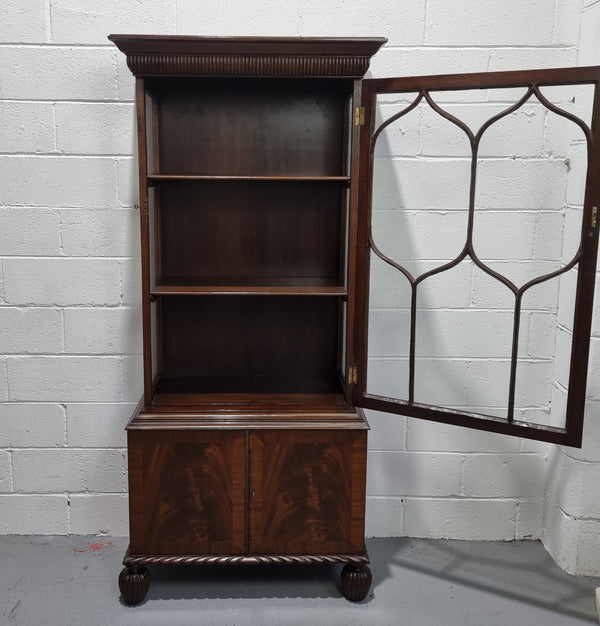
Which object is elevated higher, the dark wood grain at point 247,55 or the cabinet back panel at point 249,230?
the dark wood grain at point 247,55

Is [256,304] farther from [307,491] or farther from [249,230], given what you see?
[307,491]

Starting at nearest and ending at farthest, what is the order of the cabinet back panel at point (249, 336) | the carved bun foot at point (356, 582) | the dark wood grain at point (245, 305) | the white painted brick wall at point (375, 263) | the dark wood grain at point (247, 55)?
the dark wood grain at point (247, 55), the dark wood grain at point (245, 305), the carved bun foot at point (356, 582), the white painted brick wall at point (375, 263), the cabinet back panel at point (249, 336)

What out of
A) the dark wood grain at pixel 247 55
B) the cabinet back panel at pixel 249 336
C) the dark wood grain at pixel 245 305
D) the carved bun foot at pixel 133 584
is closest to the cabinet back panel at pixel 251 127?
the dark wood grain at pixel 245 305

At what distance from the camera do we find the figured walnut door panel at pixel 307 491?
1862mm

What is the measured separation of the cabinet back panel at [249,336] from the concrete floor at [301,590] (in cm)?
60

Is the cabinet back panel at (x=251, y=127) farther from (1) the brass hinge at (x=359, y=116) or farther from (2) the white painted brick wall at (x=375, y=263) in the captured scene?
(1) the brass hinge at (x=359, y=116)

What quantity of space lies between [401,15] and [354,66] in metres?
0.40

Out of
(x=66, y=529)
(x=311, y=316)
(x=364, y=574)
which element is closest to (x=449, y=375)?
(x=311, y=316)

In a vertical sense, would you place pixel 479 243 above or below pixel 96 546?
above

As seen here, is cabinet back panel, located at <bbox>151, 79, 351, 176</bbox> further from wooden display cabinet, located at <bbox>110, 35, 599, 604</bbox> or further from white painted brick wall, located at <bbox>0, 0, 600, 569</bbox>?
white painted brick wall, located at <bbox>0, 0, 600, 569</bbox>

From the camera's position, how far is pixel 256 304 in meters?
2.14

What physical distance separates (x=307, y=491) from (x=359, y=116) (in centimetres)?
100

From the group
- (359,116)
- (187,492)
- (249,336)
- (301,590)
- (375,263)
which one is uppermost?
(359,116)

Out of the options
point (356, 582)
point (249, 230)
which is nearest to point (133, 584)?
point (356, 582)
